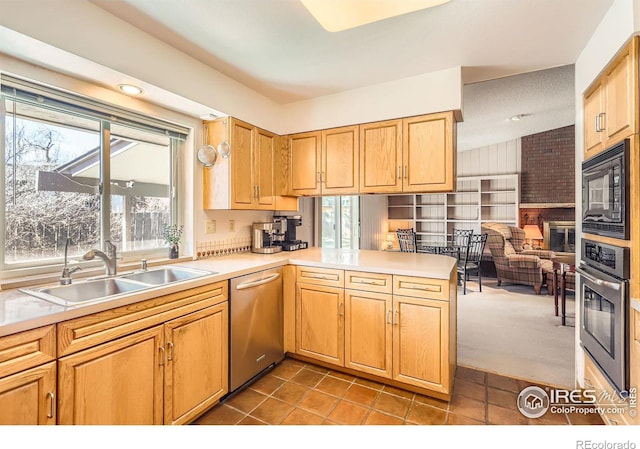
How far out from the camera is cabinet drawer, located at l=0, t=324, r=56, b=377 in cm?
113

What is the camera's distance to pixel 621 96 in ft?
5.07

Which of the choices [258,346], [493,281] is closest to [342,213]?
[493,281]

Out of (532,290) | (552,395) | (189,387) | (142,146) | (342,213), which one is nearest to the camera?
(189,387)

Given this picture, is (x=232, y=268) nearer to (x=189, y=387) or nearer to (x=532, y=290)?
(x=189, y=387)

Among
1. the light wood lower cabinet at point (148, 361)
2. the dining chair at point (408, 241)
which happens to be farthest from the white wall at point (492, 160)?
the light wood lower cabinet at point (148, 361)

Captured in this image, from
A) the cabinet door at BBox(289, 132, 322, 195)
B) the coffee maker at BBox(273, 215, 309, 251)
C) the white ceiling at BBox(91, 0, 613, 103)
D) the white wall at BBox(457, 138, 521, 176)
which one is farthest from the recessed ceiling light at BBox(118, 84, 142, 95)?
the white wall at BBox(457, 138, 521, 176)

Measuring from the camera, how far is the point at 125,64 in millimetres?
1823

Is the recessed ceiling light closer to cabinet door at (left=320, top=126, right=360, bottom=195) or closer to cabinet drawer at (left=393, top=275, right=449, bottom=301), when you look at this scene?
cabinet door at (left=320, top=126, right=360, bottom=195)

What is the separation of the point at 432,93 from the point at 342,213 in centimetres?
320

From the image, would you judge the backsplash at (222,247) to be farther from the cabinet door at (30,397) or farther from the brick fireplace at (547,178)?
the brick fireplace at (547,178)

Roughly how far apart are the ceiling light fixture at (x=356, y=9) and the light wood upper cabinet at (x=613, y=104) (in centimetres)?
91

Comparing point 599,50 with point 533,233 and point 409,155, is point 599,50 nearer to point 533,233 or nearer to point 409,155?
point 409,155

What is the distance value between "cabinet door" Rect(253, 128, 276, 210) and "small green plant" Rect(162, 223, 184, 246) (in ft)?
2.33

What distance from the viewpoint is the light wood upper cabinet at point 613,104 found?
4.76ft
